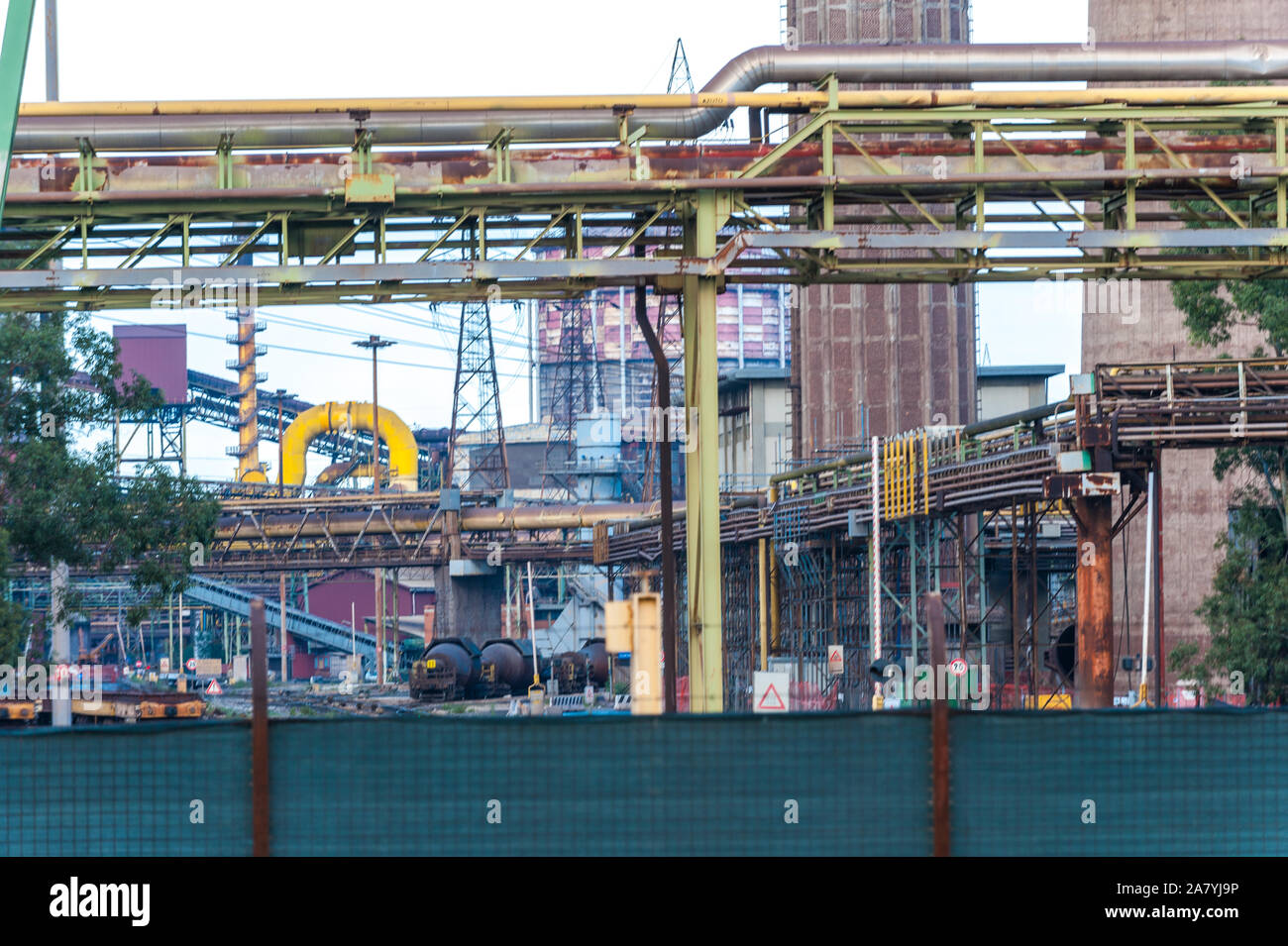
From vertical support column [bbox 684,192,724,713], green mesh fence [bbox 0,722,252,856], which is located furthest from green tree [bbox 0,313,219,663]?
green mesh fence [bbox 0,722,252,856]

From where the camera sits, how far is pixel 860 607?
4975 centimetres

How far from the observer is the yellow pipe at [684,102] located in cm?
2055

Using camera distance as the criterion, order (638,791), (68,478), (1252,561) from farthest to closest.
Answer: (1252,561), (68,478), (638,791)

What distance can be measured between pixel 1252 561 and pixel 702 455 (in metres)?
Result: 19.2

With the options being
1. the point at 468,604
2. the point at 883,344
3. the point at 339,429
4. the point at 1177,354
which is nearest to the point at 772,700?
the point at 1177,354

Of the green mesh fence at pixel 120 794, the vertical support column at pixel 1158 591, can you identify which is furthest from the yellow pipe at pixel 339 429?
the green mesh fence at pixel 120 794

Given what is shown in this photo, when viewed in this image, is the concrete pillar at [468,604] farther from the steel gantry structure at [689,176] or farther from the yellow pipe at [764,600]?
the steel gantry structure at [689,176]

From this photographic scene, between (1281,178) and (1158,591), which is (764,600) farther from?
(1281,178)

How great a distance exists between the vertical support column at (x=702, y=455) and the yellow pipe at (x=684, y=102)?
58.1 inches

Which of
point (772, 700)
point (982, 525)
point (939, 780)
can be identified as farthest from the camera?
point (982, 525)

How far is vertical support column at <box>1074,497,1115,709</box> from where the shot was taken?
26.4 m

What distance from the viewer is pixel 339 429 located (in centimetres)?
10781
